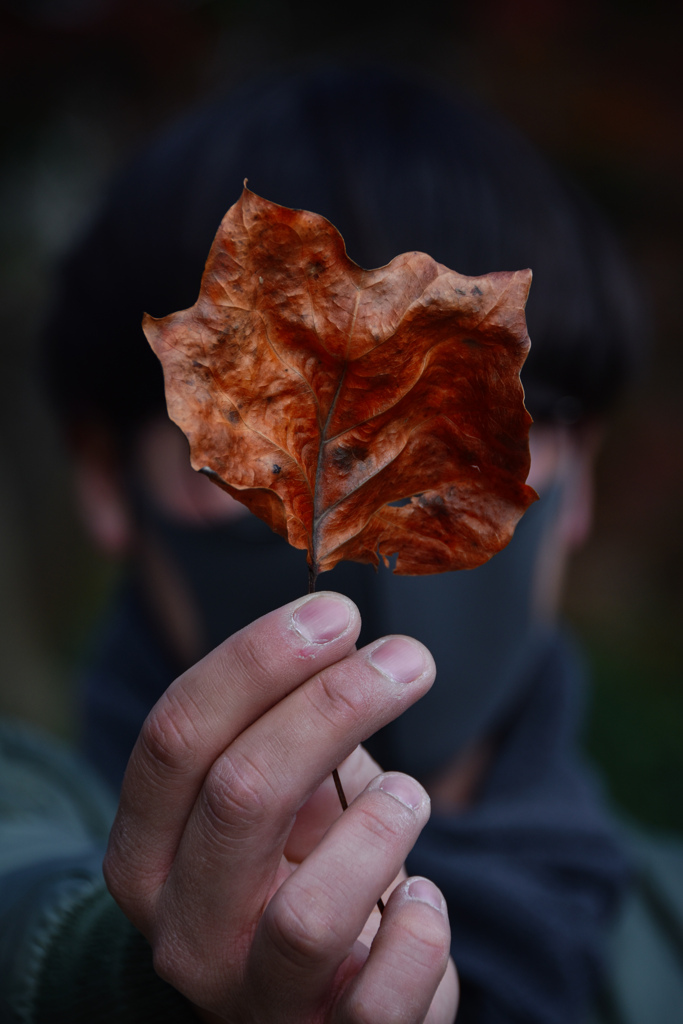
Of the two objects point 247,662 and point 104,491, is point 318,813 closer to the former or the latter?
point 247,662

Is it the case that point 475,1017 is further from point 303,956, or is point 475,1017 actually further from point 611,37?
point 611,37

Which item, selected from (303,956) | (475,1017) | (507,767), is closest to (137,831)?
(303,956)

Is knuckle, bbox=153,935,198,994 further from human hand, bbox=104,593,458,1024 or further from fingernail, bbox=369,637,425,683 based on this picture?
fingernail, bbox=369,637,425,683

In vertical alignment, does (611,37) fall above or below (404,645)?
above

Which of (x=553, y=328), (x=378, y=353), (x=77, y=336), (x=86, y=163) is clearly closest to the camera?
(x=378, y=353)

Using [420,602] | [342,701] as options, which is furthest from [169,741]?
[420,602]

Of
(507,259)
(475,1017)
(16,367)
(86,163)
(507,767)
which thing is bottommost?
(475,1017)
